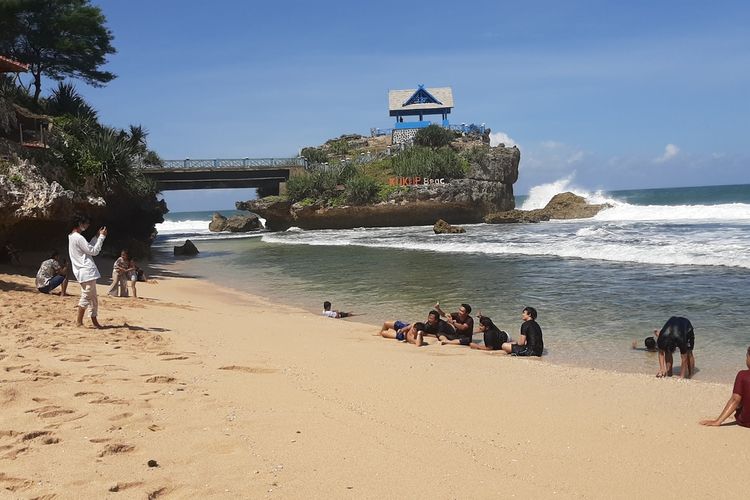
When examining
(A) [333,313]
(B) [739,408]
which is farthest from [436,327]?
(B) [739,408]

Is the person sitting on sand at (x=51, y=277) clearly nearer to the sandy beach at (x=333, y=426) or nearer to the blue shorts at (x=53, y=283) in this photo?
the blue shorts at (x=53, y=283)

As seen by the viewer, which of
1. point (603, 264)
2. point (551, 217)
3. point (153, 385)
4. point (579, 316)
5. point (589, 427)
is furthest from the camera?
point (551, 217)

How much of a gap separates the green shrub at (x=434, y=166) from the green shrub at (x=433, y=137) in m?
7.47

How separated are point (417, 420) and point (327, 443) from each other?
1017 millimetres

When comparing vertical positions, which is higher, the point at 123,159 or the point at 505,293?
the point at 123,159

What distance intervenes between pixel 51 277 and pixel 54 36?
29.5 m

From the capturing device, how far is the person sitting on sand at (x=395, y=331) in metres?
9.80

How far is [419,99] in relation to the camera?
2756 inches

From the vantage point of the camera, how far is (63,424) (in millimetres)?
4371


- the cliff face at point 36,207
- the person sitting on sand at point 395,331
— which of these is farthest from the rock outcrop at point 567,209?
the person sitting on sand at point 395,331

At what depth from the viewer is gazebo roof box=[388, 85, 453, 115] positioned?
69188mm

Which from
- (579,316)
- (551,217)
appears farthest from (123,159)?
(551,217)

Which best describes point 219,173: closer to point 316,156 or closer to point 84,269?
point 316,156

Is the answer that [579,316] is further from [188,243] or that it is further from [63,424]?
[188,243]
